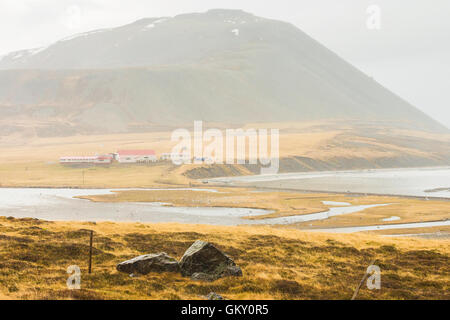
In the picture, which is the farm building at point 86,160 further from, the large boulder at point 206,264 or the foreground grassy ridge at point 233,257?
the large boulder at point 206,264

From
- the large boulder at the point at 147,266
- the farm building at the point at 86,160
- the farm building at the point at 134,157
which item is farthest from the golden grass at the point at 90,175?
the large boulder at the point at 147,266

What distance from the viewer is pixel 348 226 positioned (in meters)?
79.7

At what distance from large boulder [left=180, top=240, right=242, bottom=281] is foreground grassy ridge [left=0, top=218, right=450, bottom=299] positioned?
0.67 metres

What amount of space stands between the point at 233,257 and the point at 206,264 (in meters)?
5.93

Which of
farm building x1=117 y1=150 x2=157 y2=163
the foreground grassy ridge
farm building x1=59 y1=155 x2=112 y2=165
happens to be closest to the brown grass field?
the foreground grassy ridge

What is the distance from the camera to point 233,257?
3312 centimetres

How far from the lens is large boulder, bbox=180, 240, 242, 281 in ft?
88.0

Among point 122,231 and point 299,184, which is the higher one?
point 122,231

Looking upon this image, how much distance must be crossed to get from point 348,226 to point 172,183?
78.4 m

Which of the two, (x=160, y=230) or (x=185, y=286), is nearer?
(x=185, y=286)

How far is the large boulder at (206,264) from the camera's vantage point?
26828 mm
